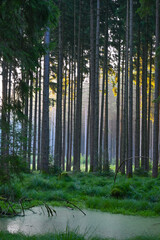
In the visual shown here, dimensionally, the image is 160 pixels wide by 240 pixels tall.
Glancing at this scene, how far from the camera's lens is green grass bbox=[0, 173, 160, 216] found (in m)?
6.77

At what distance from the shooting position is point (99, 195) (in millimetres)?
8258

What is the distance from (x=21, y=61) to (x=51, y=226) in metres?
2.93

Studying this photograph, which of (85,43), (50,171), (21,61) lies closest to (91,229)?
(21,61)

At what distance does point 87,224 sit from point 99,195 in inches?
122

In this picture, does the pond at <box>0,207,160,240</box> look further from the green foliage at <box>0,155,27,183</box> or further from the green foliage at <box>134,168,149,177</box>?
the green foliage at <box>134,168,149,177</box>

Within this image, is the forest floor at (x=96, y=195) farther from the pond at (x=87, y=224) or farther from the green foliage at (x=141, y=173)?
the green foliage at (x=141, y=173)

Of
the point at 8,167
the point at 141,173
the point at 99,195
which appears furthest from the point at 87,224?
the point at 141,173

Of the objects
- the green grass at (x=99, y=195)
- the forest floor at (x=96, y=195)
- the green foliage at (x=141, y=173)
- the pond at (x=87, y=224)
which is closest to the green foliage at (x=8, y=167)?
the forest floor at (x=96, y=195)

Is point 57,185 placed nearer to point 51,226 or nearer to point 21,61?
point 51,226

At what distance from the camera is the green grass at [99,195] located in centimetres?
677

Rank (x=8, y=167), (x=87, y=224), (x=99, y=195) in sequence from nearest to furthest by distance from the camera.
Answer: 1. (x=8, y=167)
2. (x=87, y=224)
3. (x=99, y=195)

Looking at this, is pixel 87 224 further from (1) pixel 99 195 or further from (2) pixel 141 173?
(2) pixel 141 173

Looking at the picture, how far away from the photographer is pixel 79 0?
58.7 ft

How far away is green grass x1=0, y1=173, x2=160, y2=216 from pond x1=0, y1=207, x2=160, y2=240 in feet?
1.57
